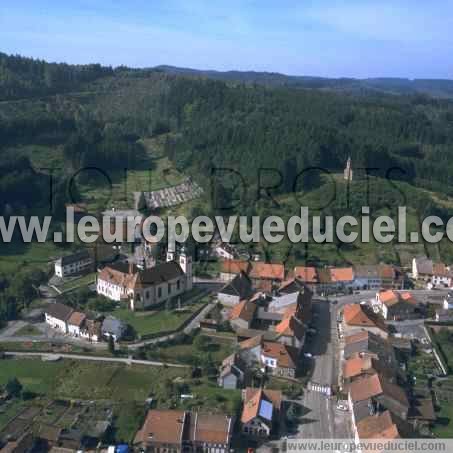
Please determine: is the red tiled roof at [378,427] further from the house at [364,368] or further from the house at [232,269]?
the house at [232,269]

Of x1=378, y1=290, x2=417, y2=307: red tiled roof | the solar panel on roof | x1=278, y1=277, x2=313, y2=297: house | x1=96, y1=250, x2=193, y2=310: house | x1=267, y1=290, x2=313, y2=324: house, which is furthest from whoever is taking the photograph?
x1=278, y1=277, x2=313, y2=297: house

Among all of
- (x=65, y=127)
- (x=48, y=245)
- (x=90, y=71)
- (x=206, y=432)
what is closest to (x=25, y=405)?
(x=206, y=432)

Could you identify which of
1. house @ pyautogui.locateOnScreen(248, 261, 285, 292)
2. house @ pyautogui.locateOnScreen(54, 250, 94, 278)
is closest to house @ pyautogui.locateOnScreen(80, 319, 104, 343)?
house @ pyautogui.locateOnScreen(54, 250, 94, 278)

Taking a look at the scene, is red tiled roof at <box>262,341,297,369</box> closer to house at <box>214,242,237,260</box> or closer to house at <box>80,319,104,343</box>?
house at <box>80,319,104,343</box>

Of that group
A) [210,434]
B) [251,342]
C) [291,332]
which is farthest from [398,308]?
[210,434]

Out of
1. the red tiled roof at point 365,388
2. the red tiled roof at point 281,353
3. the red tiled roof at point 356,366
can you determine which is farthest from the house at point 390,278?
the red tiled roof at point 365,388

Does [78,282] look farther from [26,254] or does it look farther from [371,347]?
[371,347]

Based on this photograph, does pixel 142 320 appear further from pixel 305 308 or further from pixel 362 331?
pixel 362 331
